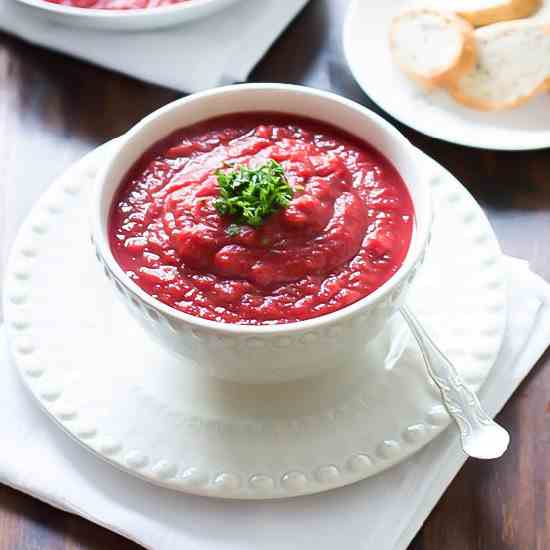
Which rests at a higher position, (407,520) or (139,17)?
(139,17)

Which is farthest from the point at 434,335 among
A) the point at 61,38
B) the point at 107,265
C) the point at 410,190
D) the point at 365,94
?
the point at 61,38

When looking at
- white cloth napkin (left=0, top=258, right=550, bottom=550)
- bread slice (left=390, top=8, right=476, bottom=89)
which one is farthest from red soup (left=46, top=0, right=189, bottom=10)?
white cloth napkin (left=0, top=258, right=550, bottom=550)

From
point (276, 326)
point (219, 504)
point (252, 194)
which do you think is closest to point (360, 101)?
point (252, 194)

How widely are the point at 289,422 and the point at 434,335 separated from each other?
0.39 meters

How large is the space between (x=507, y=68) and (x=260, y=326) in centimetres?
140

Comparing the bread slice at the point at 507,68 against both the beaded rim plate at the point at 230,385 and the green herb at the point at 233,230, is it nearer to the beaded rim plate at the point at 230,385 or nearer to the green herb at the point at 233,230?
the beaded rim plate at the point at 230,385

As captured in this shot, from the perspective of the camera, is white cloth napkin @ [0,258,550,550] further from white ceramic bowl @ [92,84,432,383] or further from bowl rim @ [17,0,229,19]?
bowl rim @ [17,0,229,19]

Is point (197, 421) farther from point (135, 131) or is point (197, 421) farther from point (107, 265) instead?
point (135, 131)

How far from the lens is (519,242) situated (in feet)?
7.34

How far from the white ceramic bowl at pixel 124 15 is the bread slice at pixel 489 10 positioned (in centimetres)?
72

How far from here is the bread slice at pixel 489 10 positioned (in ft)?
8.76

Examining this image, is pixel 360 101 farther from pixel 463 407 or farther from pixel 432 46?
pixel 463 407

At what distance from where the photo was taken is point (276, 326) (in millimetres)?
1564

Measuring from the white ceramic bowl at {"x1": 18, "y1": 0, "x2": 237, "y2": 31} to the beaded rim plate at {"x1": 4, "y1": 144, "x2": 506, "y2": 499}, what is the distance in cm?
72
